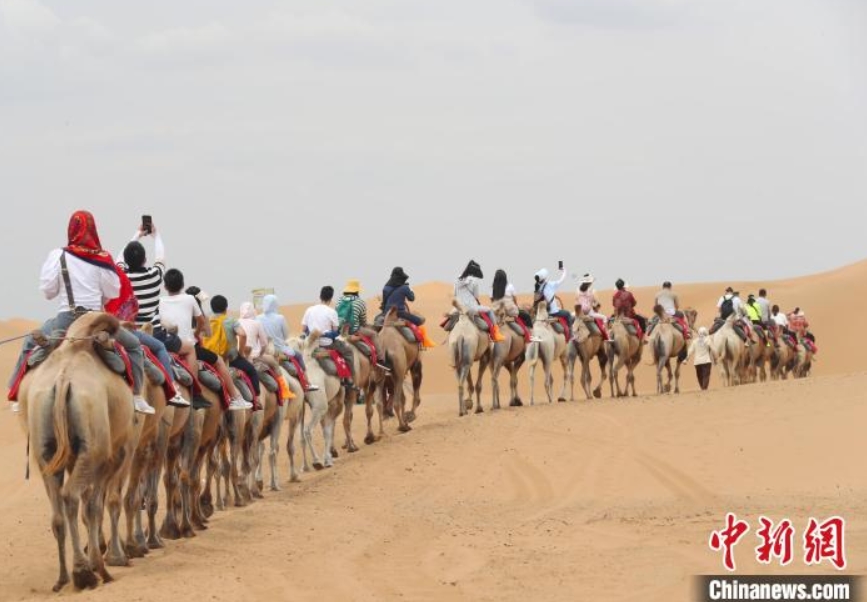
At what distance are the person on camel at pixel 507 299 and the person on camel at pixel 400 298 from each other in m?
3.75

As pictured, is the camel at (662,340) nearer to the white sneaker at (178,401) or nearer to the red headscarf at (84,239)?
the white sneaker at (178,401)

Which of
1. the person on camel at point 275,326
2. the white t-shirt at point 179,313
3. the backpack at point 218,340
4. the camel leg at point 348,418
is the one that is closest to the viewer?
the white t-shirt at point 179,313

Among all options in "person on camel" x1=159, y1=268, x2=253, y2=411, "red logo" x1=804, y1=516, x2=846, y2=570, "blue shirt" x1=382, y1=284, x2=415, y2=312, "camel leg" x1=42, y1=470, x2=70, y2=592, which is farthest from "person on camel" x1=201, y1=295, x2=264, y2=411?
"blue shirt" x1=382, y1=284, x2=415, y2=312

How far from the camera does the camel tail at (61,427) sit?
1341 centimetres

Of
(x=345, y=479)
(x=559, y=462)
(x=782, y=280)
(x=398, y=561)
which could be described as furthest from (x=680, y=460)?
(x=782, y=280)

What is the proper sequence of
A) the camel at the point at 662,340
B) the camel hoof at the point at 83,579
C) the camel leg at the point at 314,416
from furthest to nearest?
the camel at the point at 662,340
the camel leg at the point at 314,416
the camel hoof at the point at 83,579

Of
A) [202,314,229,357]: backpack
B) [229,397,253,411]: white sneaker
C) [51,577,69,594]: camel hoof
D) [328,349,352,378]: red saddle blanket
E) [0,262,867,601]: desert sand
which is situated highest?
[202,314,229,357]: backpack

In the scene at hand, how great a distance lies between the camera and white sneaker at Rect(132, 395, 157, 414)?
1455 centimetres

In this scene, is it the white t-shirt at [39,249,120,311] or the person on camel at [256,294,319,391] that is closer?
the white t-shirt at [39,249,120,311]

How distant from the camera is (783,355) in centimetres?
5050

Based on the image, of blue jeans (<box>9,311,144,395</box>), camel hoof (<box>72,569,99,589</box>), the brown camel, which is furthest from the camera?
the brown camel

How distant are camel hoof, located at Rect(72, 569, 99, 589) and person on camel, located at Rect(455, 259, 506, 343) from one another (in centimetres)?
1866

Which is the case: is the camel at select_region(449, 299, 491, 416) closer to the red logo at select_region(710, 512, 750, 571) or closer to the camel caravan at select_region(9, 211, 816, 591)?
the camel caravan at select_region(9, 211, 816, 591)

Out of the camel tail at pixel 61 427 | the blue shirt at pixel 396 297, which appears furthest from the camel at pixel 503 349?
the camel tail at pixel 61 427
